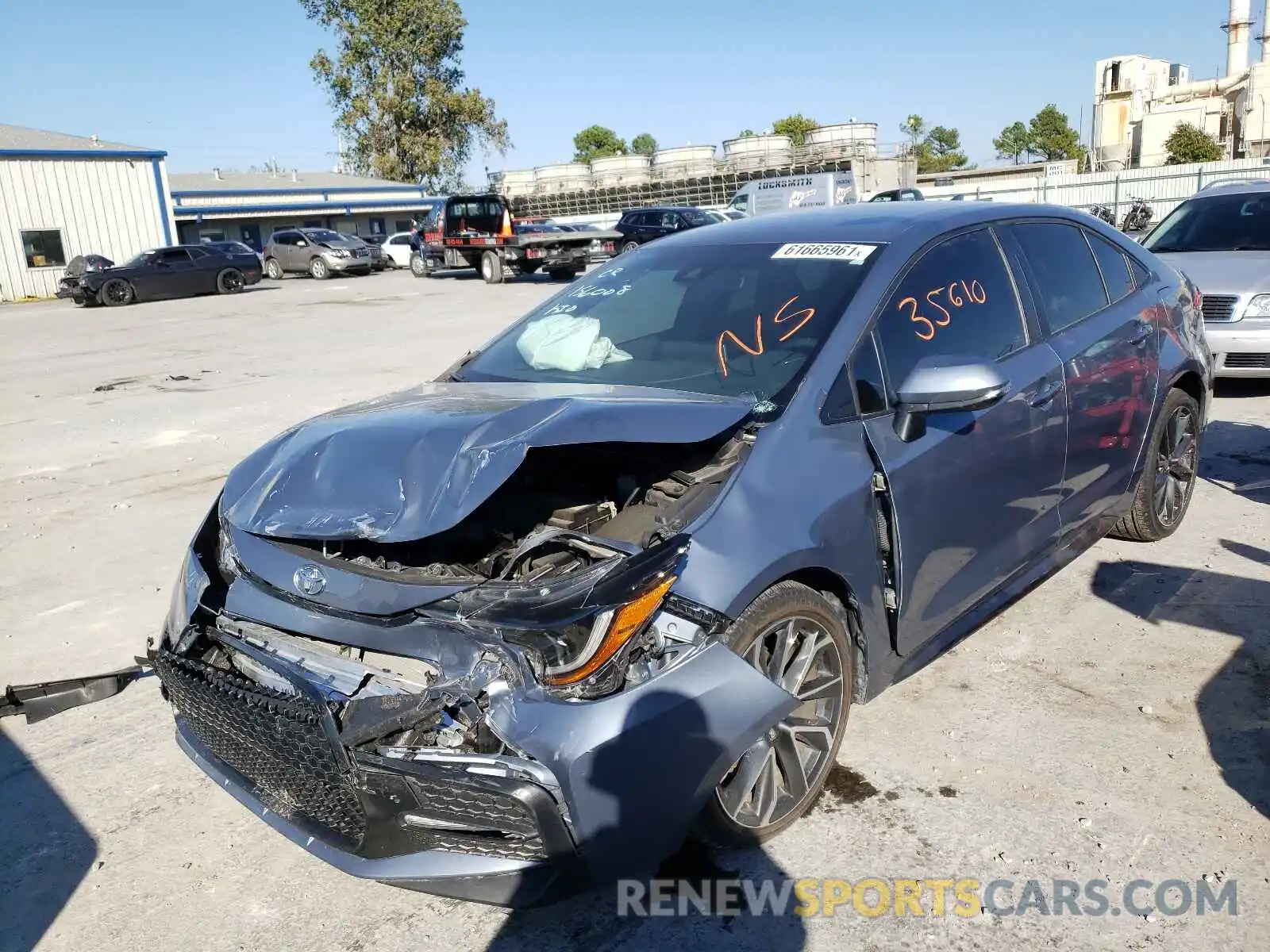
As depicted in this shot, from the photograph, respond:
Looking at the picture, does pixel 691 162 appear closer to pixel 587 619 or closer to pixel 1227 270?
pixel 1227 270

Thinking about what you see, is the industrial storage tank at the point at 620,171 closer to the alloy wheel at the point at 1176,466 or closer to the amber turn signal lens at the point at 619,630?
the alloy wheel at the point at 1176,466

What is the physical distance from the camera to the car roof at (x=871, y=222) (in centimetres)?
372

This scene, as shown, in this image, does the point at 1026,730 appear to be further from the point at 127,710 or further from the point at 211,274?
the point at 211,274

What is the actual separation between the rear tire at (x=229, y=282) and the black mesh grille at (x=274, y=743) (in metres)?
26.9

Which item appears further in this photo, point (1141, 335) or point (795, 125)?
point (795, 125)

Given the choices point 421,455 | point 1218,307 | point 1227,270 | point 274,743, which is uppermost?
point 421,455

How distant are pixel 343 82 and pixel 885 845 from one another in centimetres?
6125

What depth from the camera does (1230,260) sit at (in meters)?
8.46

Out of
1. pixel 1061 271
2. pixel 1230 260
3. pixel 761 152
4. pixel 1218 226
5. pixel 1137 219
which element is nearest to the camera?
pixel 1061 271

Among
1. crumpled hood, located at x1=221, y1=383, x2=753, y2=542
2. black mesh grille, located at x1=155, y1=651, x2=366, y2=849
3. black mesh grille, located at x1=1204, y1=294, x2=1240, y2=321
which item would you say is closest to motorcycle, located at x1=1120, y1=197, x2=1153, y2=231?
black mesh grille, located at x1=1204, y1=294, x2=1240, y2=321

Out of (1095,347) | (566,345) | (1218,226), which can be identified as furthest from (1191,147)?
(566,345)

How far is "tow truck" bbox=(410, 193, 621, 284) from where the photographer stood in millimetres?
24734

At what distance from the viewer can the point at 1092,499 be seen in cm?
429

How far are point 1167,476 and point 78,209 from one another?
3585 centimetres
